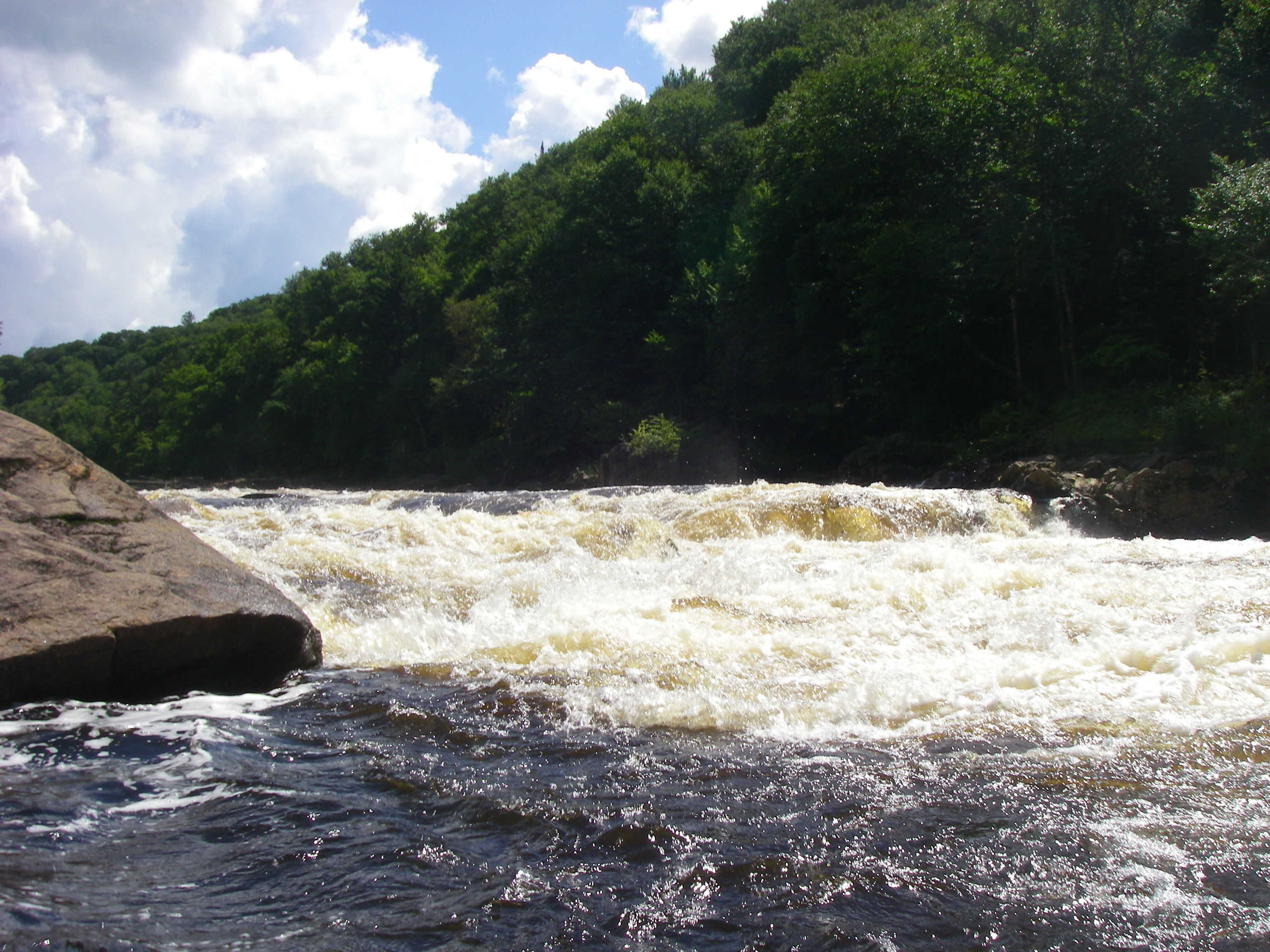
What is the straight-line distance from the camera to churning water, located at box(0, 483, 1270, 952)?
3.01 metres

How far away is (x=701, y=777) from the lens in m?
4.20

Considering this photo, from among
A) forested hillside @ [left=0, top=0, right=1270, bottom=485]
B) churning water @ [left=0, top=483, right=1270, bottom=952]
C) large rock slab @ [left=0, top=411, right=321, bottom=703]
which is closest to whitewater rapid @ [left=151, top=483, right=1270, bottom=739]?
churning water @ [left=0, top=483, right=1270, bottom=952]

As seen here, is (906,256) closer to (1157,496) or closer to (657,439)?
(1157,496)

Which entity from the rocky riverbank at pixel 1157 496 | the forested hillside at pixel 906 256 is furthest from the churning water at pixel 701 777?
the forested hillside at pixel 906 256

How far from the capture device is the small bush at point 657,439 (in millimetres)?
26750

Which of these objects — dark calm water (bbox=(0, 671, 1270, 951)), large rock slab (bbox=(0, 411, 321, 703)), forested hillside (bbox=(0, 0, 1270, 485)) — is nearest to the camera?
dark calm water (bbox=(0, 671, 1270, 951))

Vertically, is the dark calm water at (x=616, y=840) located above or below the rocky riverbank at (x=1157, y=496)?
below

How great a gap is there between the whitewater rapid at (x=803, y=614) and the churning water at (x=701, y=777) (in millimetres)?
44

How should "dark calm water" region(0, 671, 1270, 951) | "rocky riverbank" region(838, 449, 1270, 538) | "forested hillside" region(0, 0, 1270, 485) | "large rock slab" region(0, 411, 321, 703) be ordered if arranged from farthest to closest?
"forested hillside" region(0, 0, 1270, 485), "rocky riverbank" region(838, 449, 1270, 538), "large rock slab" region(0, 411, 321, 703), "dark calm water" region(0, 671, 1270, 951)

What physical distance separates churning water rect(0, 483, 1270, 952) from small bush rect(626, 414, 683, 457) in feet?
60.3

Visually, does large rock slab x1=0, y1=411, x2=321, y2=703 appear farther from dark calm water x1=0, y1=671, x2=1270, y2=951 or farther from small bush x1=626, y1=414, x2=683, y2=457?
small bush x1=626, y1=414, x2=683, y2=457

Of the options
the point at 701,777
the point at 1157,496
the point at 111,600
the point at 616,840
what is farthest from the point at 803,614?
the point at 1157,496

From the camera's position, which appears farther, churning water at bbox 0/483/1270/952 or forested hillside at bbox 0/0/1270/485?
forested hillside at bbox 0/0/1270/485

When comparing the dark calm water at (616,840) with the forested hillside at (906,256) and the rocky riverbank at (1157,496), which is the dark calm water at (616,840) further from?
the forested hillside at (906,256)
